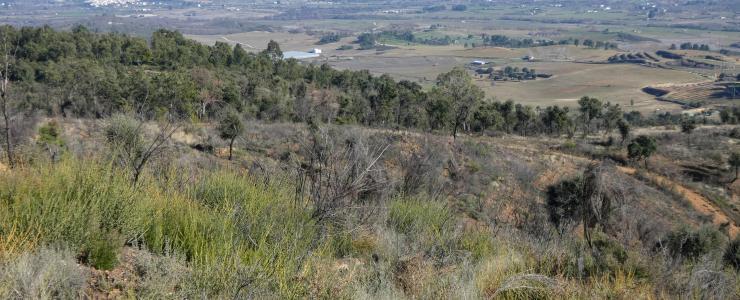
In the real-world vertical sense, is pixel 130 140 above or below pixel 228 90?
above

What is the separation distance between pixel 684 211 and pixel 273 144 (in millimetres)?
16185

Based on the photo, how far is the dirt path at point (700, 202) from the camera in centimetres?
2087

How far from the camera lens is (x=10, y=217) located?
383 cm

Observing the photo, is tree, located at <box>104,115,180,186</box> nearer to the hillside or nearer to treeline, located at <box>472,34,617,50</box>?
the hillside

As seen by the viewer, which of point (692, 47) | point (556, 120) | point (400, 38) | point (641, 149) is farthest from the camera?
point (400, 38)

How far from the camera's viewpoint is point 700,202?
23.2m

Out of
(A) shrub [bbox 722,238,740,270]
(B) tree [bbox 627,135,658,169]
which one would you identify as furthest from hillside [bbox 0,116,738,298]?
(B) tree [bbox 627,135,658,169]

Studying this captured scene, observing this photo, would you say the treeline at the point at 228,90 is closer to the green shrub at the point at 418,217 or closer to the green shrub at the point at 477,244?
the green shrub at the point at 418,217

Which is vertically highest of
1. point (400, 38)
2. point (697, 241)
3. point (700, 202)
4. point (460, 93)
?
point (400, 38)

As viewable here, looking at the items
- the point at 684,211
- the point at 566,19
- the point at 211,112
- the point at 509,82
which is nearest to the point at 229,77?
the point at 211,112

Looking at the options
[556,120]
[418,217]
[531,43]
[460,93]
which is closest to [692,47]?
[531,43]

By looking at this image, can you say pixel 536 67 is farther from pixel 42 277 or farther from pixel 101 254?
pixel 42 277

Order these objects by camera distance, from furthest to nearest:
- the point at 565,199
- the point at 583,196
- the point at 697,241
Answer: the point at 565,199 < the point at 583,196 < the point at 697,241

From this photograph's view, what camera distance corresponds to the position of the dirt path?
20.9 metres
